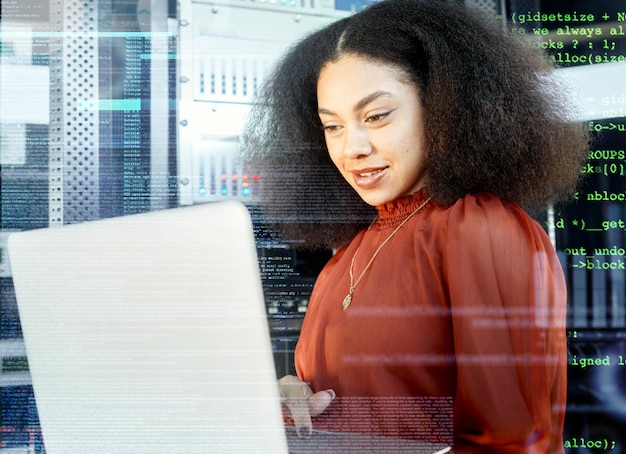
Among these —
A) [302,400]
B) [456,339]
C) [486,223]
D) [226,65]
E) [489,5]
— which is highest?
[489,5]

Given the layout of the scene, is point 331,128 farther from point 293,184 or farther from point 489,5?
point 489,5

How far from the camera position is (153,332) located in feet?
3.04

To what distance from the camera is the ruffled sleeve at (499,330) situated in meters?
1.31

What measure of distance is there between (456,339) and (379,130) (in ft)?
1.50

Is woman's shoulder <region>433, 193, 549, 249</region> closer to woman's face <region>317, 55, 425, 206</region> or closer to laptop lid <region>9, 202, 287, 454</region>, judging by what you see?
woman's face <region>317, 55, 425, 206</region>

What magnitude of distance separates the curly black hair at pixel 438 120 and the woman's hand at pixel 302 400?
0.32 m

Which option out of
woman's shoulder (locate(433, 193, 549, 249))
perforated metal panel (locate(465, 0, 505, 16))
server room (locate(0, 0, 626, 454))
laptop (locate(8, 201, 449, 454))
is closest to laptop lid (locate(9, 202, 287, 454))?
laptop (locate(8, 201, 449, 454))

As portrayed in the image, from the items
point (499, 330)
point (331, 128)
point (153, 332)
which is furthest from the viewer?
point (331, 128)

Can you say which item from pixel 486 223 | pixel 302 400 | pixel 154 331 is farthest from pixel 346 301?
pixel 154 331

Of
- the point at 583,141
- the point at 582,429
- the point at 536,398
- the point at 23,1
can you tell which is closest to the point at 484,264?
the point at 536,398

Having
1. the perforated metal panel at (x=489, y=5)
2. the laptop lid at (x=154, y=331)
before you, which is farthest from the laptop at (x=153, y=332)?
the perforated metal panel at (x=489, y=5)

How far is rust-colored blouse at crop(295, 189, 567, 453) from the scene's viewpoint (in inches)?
51.8

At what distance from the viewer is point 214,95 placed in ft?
4.99

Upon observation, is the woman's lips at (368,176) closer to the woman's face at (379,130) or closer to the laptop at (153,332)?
the woman's face at (379,130)
